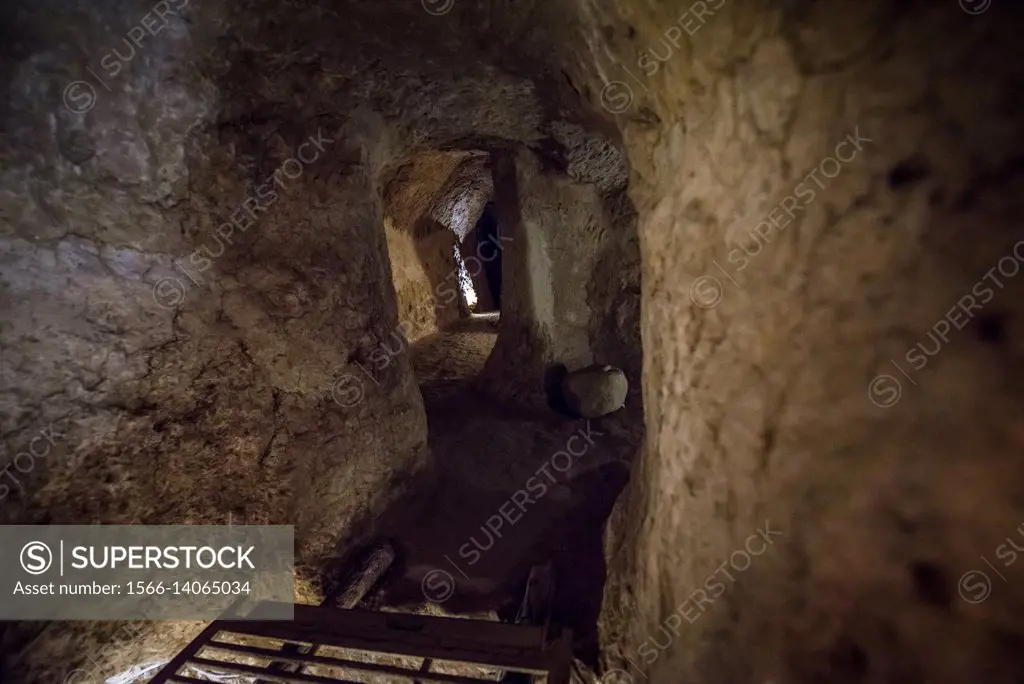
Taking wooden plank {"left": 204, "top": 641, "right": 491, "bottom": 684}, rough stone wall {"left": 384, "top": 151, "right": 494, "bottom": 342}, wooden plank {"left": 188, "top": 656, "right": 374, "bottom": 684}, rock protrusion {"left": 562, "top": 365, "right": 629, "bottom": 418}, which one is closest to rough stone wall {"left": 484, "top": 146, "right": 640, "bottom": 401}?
rock protrusion {"left": 562, "top": 365, "right": 629, "bottom": 418}

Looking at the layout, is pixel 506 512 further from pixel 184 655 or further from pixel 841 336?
pixel 841 336

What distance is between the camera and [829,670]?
93cm

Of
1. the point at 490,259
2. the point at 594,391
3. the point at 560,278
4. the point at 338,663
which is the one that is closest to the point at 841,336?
the point at 338,663

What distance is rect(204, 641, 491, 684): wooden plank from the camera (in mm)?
1956

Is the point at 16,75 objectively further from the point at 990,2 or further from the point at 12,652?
the point at 990,2

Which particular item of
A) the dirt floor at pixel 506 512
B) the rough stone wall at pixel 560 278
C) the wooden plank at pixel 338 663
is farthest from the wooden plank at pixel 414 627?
the rough stone wall at pixel 560 278

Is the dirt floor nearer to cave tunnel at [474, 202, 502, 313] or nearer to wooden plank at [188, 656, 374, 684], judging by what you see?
wooden plank at [188, 656, 374, 684]

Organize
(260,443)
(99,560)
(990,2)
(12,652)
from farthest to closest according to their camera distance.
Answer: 1. (260,443)
2. (99,560)
3. (12,652)
4. (990,2)

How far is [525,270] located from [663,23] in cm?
341

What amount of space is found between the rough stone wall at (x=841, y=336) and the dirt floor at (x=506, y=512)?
55.6 inches

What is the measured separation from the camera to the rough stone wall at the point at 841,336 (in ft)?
2.42

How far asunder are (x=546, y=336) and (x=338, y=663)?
3.27 meters

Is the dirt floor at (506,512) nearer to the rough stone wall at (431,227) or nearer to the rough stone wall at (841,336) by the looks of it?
the rough stone wall at (841,336)

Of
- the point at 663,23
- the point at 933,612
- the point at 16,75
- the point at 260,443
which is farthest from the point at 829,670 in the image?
the point at 16,75
